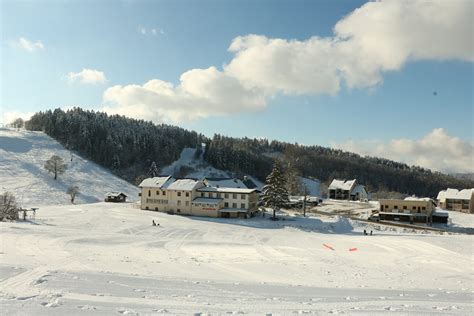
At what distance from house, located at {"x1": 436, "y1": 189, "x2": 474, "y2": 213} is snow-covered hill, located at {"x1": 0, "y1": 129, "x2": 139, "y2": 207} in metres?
81.0

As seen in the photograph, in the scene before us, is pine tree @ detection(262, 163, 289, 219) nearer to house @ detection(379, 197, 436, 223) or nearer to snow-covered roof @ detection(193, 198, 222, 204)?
snow-covered roof @ detection(193, 198, 222, 204)

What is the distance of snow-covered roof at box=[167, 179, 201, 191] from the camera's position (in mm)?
75438

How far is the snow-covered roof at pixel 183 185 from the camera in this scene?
75.4 metres

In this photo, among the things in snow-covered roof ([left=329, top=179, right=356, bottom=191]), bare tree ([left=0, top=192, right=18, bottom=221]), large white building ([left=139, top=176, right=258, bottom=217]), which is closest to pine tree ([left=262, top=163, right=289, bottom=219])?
large white building ([left=139, top=176, right=258, bottom=217])

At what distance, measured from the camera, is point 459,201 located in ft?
321

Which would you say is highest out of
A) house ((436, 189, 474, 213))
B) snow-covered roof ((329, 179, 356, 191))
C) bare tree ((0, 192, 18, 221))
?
snow-covered roof ((329, 179, 356, 191))

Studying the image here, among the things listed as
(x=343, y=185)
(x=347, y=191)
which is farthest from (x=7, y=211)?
(x=343, y=185)

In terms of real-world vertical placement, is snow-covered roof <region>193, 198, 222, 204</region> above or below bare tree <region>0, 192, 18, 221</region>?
above

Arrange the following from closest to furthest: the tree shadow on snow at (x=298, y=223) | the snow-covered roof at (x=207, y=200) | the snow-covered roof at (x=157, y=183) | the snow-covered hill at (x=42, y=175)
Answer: the tree shadow on snow at (x=298, y=223)
the snow-covered roof at (x=207, y=200)
the snow-covered roof at (x=157, y=183)
the snow-covered hill at (x=42, y=175)

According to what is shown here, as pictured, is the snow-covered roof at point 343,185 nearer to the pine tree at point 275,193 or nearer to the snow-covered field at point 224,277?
the pine tree at point 275,193

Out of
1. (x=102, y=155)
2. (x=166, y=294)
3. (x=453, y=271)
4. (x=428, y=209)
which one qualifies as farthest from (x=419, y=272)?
(x=102, y=155)

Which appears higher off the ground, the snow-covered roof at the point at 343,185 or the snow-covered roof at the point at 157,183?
the snow-covered roof at the point at 343,185

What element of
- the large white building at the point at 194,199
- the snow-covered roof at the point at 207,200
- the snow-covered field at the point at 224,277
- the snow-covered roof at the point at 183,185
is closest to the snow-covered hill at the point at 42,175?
the large white building at the point at 194,199

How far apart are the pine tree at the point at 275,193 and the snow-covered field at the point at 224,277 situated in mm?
25306
